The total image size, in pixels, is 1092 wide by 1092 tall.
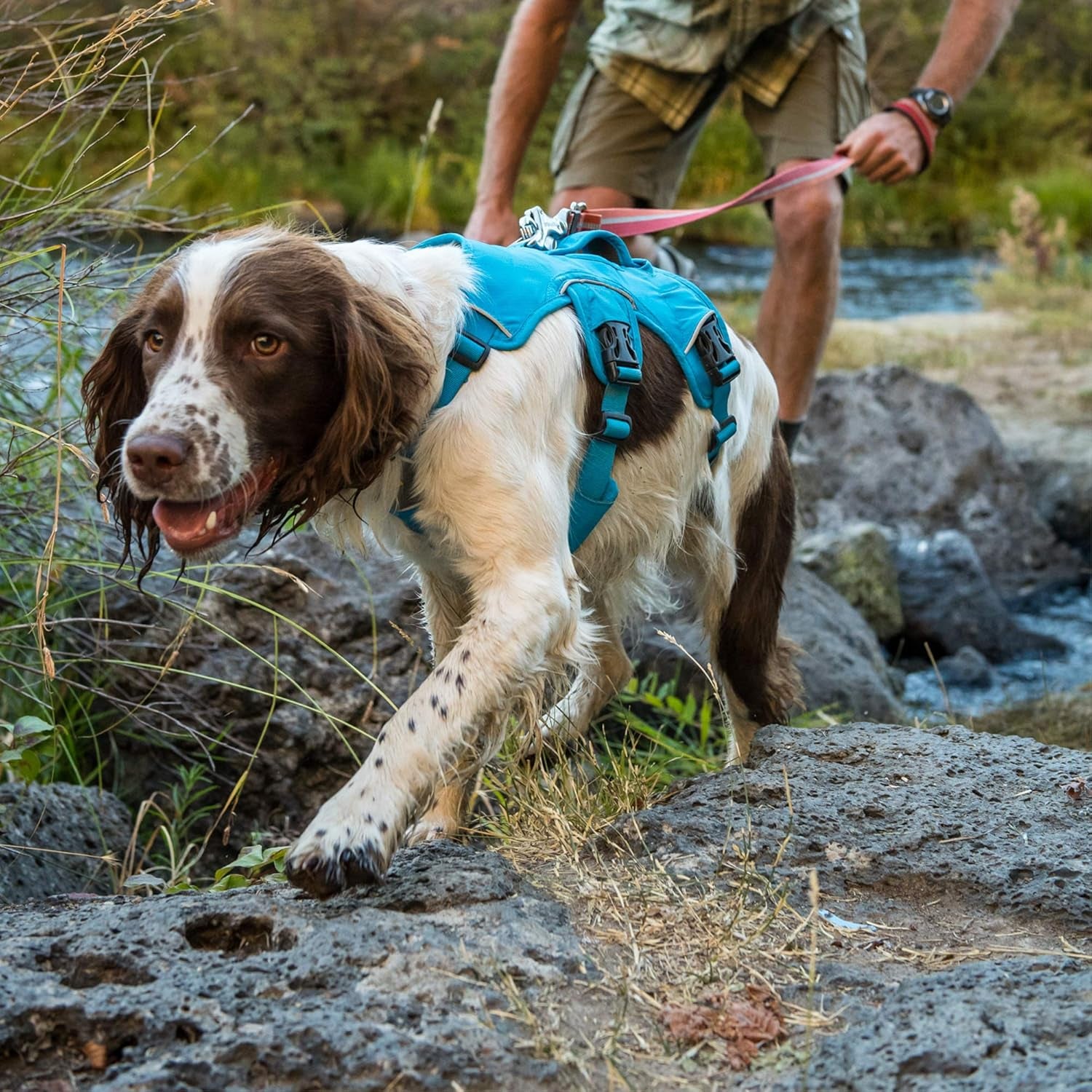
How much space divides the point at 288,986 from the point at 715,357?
1565 mm

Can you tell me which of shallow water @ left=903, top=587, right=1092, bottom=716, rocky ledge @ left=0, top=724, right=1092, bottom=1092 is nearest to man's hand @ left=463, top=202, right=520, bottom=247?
rocky ledge @ left=0, top=724, right=1092, bottom=1092

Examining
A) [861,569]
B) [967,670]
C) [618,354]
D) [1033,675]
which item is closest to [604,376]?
[618,354]

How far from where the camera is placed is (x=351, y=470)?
7.46ft

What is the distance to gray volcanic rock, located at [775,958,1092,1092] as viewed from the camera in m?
1.63

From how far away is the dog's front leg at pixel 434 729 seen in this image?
2.09 m

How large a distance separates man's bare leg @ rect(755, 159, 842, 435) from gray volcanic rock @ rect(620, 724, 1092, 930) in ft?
5.15

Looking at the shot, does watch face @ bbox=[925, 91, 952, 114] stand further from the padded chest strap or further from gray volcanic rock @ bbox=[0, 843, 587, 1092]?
gray volcanic rock @ bbox=[0, 843, 587, 1092]

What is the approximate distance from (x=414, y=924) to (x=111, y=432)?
108cm

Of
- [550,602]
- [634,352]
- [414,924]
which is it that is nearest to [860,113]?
[634,352]

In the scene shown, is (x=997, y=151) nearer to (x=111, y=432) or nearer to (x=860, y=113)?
(x=860, y=113)

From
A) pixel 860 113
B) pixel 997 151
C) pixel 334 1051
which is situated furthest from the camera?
pixel 997 151

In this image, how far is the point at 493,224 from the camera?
3.90m

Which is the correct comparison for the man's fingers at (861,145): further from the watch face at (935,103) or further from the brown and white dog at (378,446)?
the brown and white dog at (378,446)

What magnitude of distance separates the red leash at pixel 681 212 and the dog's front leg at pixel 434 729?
3.86 ft
